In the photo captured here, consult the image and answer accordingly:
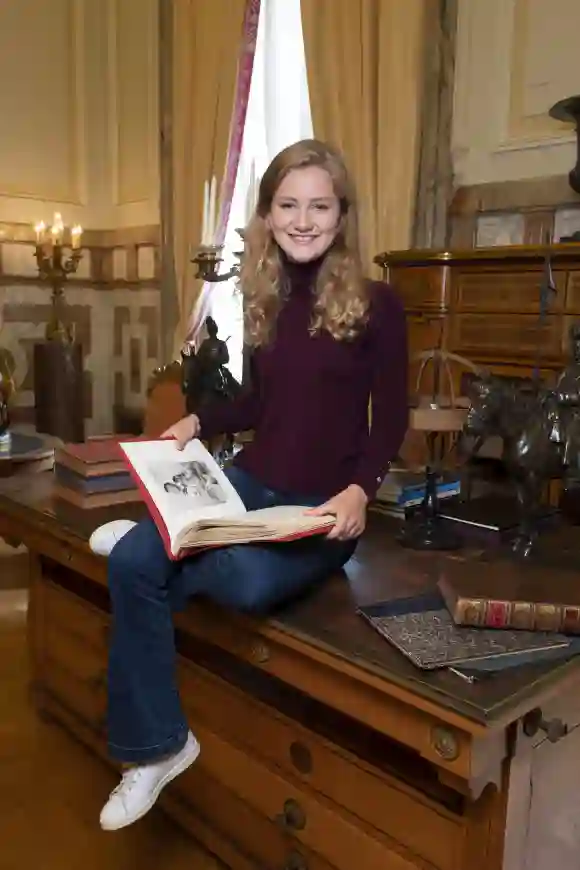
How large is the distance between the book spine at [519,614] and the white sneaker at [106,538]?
0.63m

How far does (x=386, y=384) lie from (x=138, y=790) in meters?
0.77

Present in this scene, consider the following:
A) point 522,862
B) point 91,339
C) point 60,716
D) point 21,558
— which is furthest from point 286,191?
point 91,339

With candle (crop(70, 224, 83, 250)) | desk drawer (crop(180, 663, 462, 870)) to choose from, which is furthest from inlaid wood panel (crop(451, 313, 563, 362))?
candle (crop(70, 224, 83, 250))

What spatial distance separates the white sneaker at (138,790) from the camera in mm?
1258

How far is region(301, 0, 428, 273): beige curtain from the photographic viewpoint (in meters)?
2.82

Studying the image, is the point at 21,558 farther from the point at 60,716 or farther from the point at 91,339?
the point at 91,339

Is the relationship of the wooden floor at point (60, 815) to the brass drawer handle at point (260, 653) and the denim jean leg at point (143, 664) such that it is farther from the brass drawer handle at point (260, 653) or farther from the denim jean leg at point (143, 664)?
the brass drawer handle at point (260, 653)

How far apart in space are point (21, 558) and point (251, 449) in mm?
1762

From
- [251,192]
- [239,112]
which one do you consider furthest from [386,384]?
[239,112]

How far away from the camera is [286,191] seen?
4.86 ft

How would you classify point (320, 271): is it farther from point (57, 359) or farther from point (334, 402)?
point (57, 359)

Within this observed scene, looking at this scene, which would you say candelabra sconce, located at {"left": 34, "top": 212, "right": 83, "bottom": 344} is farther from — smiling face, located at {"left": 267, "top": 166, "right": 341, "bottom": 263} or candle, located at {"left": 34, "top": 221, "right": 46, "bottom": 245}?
smiling face, located at {"left": 267, "top": 166, "right": 341, "bottom": 263}

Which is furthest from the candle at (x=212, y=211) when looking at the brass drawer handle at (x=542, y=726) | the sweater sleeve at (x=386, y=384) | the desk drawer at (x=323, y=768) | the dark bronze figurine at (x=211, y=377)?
the brass drawer handle at (x=542, y=726)

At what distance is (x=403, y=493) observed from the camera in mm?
1850
